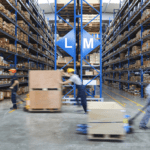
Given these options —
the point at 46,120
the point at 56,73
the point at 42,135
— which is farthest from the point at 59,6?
the point at 42,135

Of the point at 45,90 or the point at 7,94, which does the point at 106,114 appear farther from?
the point at 7,94

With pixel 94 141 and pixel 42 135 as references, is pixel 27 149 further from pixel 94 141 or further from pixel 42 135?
pixel 94 141

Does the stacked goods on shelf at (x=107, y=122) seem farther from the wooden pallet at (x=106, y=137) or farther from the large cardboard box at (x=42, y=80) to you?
the large cardboard box at (x=42, y=80)

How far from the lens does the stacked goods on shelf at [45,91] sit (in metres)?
5.43

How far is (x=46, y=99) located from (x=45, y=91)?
294 millimetres

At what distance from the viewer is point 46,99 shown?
543 centimetres

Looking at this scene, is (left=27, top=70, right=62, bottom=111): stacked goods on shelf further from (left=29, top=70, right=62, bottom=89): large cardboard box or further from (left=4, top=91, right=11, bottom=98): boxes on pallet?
(left=4, top=91, right=11, bottom=98): boxes on pallet

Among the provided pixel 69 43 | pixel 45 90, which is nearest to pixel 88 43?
pixel 69 43

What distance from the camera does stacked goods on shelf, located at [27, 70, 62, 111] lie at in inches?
214

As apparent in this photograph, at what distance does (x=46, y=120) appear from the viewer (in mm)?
4543

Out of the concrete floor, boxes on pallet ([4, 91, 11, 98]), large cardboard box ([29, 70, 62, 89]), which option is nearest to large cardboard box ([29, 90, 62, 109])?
large cardboard box ([29, 70, 62, 89])

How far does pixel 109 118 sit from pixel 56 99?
278 centimetres

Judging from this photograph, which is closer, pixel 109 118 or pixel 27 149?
pixel 27 149

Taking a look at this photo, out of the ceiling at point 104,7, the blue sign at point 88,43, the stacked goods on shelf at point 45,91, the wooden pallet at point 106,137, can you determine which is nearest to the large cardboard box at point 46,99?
the stacked goods on shelf at point 45,91
